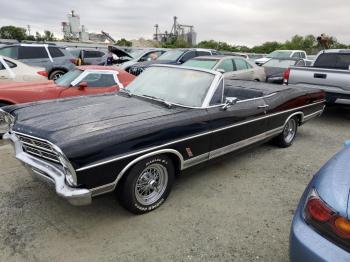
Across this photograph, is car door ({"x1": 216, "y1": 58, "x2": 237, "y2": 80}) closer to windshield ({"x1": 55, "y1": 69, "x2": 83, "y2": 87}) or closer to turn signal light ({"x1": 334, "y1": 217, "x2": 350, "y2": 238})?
windshield ({"x1": 55, "y1": 69, "x2": 83, "y2": 87})

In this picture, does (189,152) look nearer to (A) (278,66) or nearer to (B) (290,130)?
(B) (290,130)

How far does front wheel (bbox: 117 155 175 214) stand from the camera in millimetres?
3174

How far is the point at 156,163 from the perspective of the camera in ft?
11.1

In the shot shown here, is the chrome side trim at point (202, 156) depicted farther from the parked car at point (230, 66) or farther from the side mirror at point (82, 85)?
the parked car at point (230, 66)

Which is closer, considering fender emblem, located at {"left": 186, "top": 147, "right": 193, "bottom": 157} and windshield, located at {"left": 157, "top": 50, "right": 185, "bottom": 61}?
fender emblem, located at {"left": 186, "top": 147, "right": 193, "bottom": 157}

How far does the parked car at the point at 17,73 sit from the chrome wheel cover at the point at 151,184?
5735mm

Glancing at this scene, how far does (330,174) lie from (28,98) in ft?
17.8

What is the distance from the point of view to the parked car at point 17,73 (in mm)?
7844

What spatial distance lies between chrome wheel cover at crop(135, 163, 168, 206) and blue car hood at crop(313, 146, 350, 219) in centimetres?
170

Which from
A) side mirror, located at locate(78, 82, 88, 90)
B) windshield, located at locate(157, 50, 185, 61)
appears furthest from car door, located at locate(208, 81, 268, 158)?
windshield, located at locate(157, 50, 185, 61)

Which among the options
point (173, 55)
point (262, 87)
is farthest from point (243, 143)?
point (173, 55)

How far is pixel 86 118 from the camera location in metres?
3.36

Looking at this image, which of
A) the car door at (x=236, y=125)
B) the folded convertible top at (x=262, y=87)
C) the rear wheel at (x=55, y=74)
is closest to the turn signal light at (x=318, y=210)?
the car door at (x=236, y=125)

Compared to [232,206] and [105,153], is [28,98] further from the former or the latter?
[232,206]
